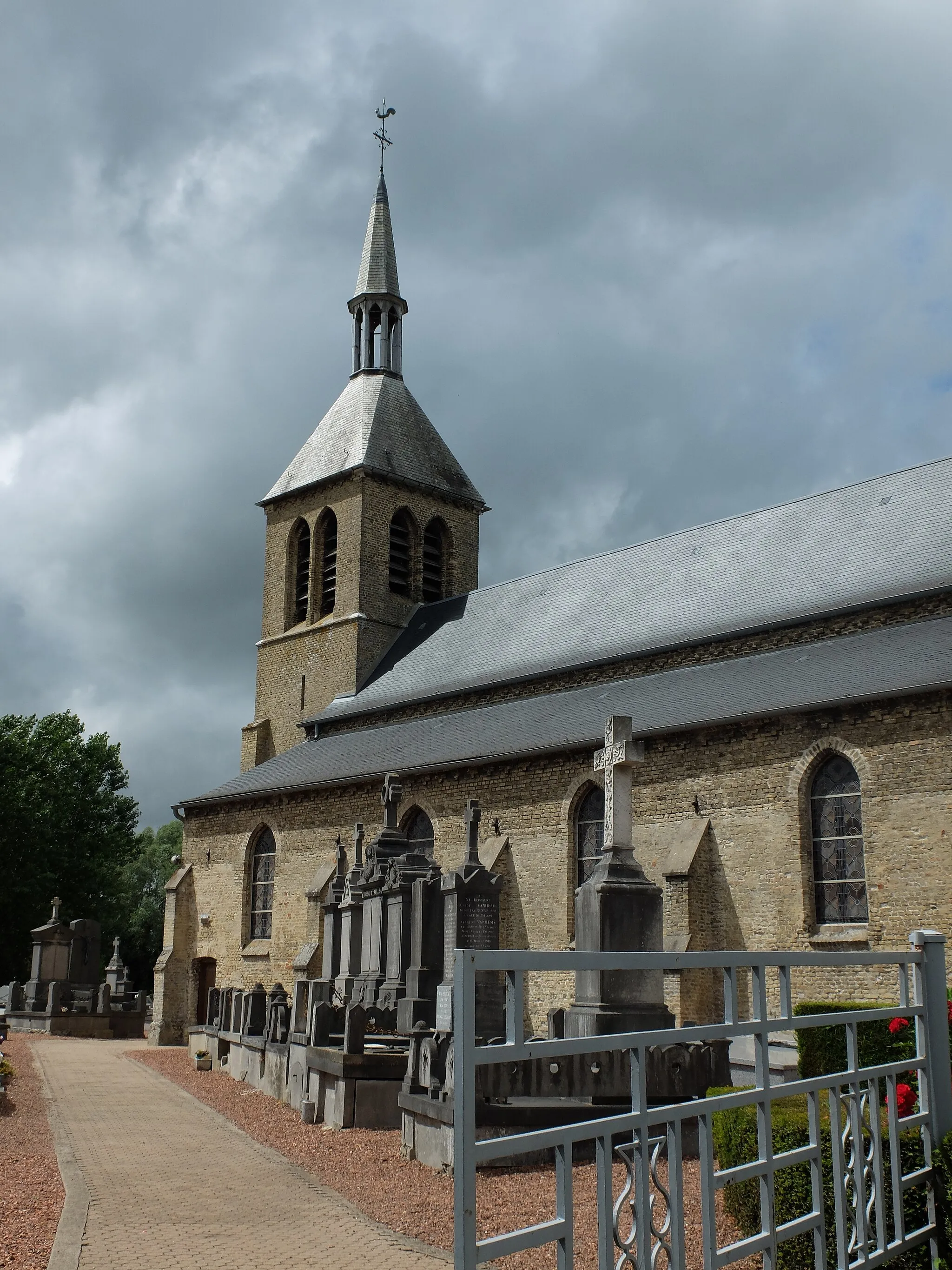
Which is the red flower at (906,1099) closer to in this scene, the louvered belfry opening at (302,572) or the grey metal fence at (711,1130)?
the grey metal fence at (711,1130)

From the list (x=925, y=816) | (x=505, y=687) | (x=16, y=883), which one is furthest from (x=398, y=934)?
(x=16, y=883)

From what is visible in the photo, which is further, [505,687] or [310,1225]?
[505,687]

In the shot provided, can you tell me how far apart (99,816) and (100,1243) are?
113ft

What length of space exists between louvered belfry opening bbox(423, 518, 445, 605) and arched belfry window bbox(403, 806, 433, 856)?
33.9ft

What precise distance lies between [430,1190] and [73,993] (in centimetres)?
2198

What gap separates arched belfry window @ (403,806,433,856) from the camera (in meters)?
20.3

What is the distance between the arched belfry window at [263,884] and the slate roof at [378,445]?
10.1 m

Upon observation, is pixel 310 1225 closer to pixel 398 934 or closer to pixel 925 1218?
pixel 925 1218

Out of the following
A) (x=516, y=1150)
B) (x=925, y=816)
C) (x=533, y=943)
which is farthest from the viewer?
(x=533, y=943)

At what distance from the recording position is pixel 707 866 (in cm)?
1611

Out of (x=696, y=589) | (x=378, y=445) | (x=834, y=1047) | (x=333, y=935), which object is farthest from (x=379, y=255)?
(x=834, y=1047)

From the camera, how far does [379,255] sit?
33750mm

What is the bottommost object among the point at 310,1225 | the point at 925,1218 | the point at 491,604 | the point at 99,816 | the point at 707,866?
the point at 310,1225

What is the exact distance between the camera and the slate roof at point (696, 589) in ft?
62.9
